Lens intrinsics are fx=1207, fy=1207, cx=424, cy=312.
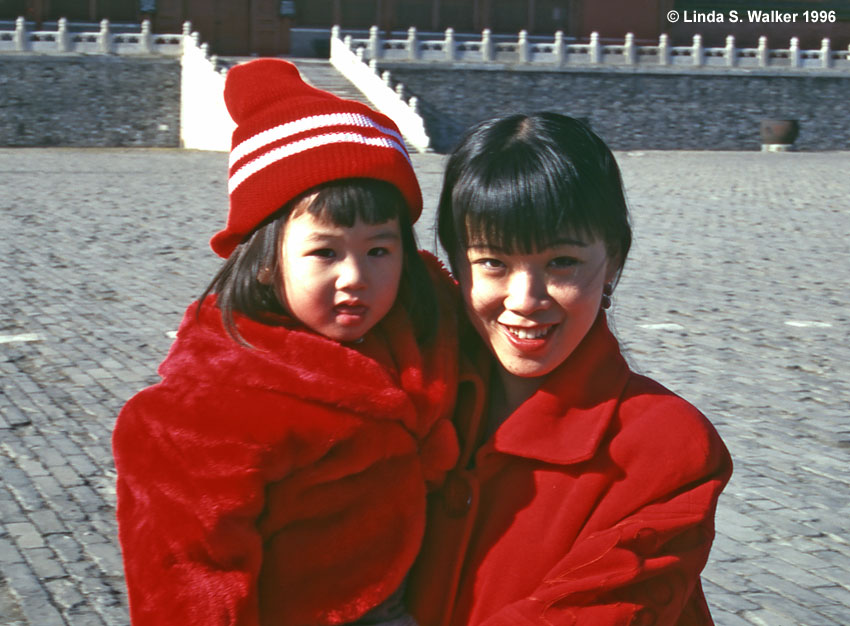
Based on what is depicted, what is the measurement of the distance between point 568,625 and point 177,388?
0.65m

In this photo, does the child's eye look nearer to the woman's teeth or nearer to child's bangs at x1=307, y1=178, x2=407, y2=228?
the woman's teeth

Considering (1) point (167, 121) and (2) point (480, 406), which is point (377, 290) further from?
(1) point (167, 121)

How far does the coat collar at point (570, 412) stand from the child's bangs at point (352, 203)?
0.36 metres

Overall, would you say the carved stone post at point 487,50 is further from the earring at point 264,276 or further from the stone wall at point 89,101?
the earring at point 264,276

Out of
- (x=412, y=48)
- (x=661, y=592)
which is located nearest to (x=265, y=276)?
(x=661, y=592)

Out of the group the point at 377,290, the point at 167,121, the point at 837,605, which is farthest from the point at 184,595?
the point at 167,121

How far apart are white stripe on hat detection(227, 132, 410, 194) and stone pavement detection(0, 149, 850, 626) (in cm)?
172

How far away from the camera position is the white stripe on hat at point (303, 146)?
1833 millimetres

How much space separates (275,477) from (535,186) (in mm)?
568

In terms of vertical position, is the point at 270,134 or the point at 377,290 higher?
the point at 270,134

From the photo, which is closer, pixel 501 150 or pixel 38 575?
pixel 501 150

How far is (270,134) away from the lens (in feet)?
6.19

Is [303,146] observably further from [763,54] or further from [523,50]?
[763,54]

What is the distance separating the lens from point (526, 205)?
5.84 ft
